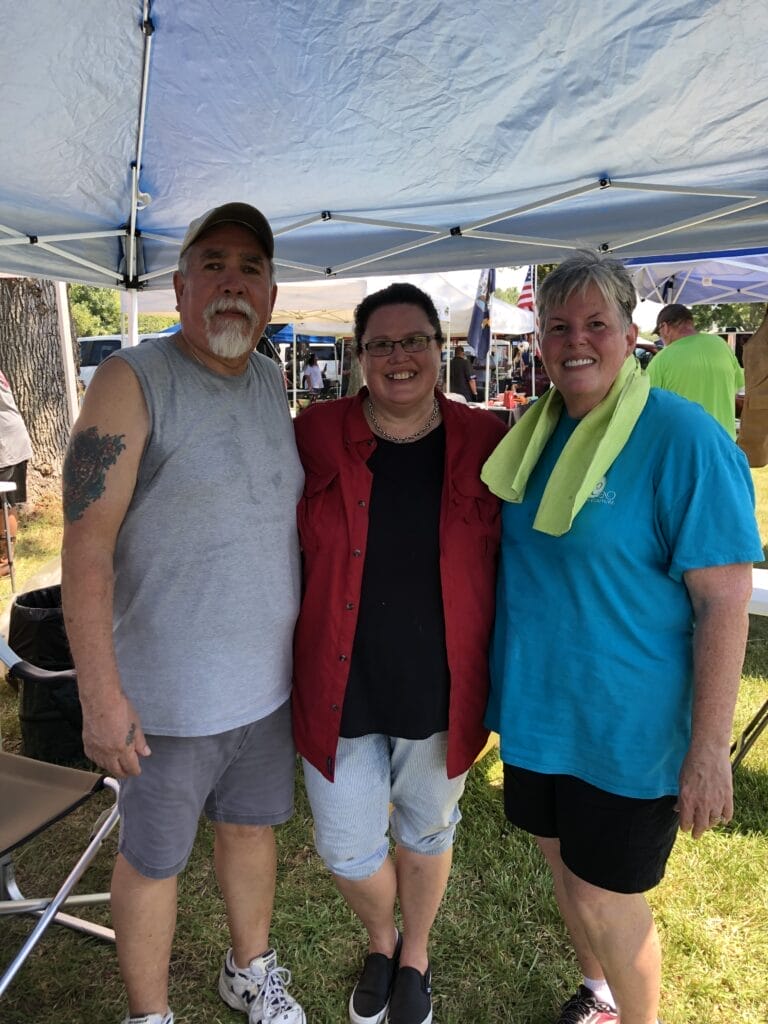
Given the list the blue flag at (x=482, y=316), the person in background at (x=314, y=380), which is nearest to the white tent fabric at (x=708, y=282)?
the blue flag at (x=482, y=316)

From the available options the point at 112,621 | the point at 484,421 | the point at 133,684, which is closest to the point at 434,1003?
the point at 133,684

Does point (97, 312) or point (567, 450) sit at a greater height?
point (97, 312)

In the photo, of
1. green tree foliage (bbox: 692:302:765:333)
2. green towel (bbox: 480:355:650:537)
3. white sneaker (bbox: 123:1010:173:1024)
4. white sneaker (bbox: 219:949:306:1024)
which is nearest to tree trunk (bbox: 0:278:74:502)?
white sneaker (bbox: 219:949:306:1024)

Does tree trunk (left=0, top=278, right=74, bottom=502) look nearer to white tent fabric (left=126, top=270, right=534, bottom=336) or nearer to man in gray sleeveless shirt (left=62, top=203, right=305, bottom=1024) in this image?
white tent fabric (left=126, top=270, right=534, bottom=336)

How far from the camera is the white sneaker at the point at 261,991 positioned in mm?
1915

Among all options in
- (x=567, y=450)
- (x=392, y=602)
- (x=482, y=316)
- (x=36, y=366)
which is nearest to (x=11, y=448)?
(x=36, y=366)

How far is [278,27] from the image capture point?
2.00 metres

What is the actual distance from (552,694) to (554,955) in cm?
121

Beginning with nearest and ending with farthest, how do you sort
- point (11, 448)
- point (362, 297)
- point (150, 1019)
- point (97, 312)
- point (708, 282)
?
point (150, 1019) → point (11, 448) → point (362, 297) → point (708, 282) → point (97, 312)

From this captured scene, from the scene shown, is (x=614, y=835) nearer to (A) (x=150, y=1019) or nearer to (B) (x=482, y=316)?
(A) (x=150, y=1019)

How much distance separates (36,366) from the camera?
7324mm

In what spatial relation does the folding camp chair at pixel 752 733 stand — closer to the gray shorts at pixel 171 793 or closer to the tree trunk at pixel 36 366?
the gray shorts at pixel 171 793

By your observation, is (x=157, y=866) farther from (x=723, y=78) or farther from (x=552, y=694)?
(x=723, y=78)

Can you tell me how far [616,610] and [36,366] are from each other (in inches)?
290
